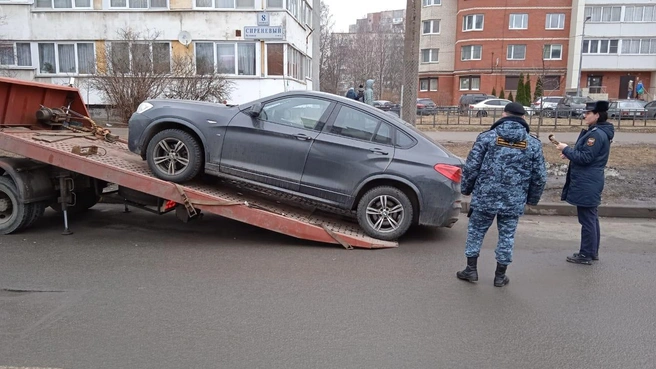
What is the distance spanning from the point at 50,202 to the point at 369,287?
4465 millimetres

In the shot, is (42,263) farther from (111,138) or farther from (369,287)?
(369,287)

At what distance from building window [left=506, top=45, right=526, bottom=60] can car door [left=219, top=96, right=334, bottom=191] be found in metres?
52.4

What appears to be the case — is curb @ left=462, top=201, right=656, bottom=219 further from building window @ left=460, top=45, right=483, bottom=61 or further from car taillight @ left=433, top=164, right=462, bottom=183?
building window @ left=460, top=45, right=483, bottom=61

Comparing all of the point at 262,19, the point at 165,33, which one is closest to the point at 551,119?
the point at 262,19

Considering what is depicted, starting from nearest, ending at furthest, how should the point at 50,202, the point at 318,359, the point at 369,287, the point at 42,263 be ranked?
the point at 318,359 → the point at 369,287 → the point at 42,263 → the point at 50,202

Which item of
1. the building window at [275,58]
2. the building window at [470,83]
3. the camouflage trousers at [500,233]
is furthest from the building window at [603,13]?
the camouflage trousers at [500,233]

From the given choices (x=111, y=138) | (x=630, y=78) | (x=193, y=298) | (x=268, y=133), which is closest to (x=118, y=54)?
(x=111, y=138)

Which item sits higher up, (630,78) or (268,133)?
(630,78)

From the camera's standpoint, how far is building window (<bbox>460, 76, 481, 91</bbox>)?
55250mm

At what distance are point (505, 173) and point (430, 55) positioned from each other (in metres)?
57.1

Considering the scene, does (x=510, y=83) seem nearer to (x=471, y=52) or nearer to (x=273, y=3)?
(x=471, y=52)

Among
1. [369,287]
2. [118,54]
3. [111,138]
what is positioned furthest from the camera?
[118,54]

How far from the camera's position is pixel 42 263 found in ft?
18.3

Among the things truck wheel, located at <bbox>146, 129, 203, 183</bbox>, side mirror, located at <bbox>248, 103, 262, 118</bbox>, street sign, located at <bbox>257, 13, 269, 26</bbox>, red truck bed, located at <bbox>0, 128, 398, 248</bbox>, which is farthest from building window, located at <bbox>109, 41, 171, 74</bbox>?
side mirror, located at <bbox>248, 103, 262, 118</bbox>
